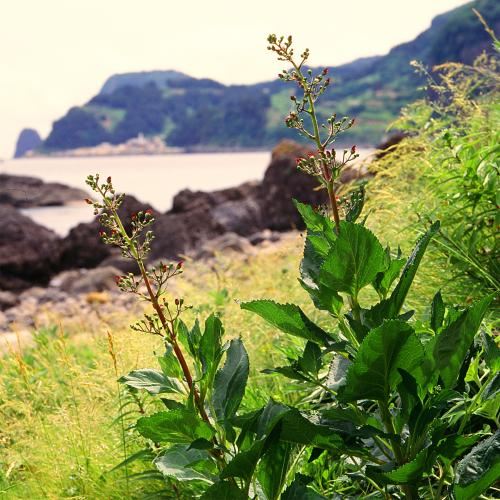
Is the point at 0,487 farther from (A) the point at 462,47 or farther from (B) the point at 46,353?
(A) the point at 462,47

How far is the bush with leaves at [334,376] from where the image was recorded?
1.38 metres

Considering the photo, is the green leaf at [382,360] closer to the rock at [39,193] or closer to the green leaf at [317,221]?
the green leaf at [317,221]

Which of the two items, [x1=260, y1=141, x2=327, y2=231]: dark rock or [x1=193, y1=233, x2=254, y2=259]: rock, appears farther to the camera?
[x1=260, y1=141, x2=327, y2=231]: dark rock

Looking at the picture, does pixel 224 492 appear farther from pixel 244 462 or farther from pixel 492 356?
pixel 492 356

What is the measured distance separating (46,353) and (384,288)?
13.6 feet

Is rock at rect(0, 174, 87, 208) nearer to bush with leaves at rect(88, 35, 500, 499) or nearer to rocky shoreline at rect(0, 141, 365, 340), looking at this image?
rocky shoreline at rect(0, 141, 365, 340)

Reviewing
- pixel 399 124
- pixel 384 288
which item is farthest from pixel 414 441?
pixel 399 124

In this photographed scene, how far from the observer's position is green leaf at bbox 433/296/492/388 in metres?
1.38

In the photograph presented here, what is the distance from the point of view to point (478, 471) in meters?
1.41

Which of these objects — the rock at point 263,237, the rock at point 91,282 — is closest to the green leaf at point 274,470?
the rock at point 91,282

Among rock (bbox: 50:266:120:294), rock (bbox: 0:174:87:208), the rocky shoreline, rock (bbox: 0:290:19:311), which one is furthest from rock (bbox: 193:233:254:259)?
rock (bbox: 0:174:87:208)

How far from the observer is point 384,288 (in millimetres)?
1479

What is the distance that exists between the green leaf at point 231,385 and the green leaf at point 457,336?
39 cm

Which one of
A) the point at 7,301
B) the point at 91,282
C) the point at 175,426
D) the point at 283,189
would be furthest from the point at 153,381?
the point at 283,189
